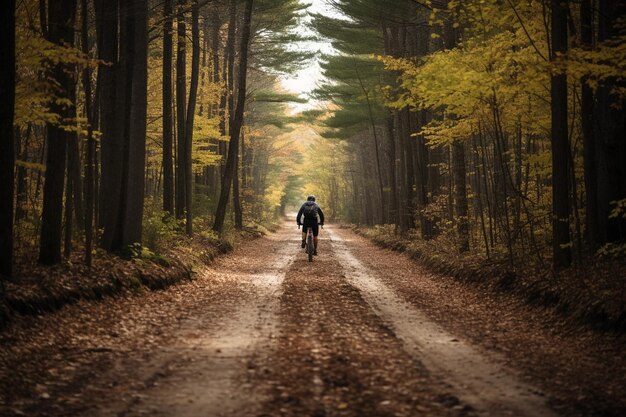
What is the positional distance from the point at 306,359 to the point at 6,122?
18.2 ft

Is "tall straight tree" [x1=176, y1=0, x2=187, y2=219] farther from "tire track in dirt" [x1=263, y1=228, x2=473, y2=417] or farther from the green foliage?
"tire track in dirt" [x1=263, y1=228, x2=473, y2=417]

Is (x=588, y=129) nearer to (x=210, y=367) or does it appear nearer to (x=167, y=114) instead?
(x=210, y=367)

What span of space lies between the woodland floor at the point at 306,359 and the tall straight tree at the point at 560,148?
1342 millimetres

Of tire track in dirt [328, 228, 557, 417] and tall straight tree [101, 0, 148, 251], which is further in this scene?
tall straight tree [101, 0, 148, 251]

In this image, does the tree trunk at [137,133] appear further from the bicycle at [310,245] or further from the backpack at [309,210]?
the bicycle at [310,245]

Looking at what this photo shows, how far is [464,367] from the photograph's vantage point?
6.05m

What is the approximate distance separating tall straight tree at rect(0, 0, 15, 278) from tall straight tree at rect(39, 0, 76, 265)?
5.50ft

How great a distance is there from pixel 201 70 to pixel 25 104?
14.5 m

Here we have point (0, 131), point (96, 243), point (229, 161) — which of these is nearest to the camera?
point (0, 131)

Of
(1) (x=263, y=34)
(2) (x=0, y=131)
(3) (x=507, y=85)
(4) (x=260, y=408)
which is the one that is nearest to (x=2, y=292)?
(2) (x=0, y=131)

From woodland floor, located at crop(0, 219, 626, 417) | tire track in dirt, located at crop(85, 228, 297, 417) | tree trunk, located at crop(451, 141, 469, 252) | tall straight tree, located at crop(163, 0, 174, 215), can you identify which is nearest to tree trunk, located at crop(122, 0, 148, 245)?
woodland floor, located at crop(0, 219, 626, 417)

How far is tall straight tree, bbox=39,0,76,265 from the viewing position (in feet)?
33.0

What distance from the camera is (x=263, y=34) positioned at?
26.3m

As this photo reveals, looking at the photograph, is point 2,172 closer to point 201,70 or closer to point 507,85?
point 507,85
